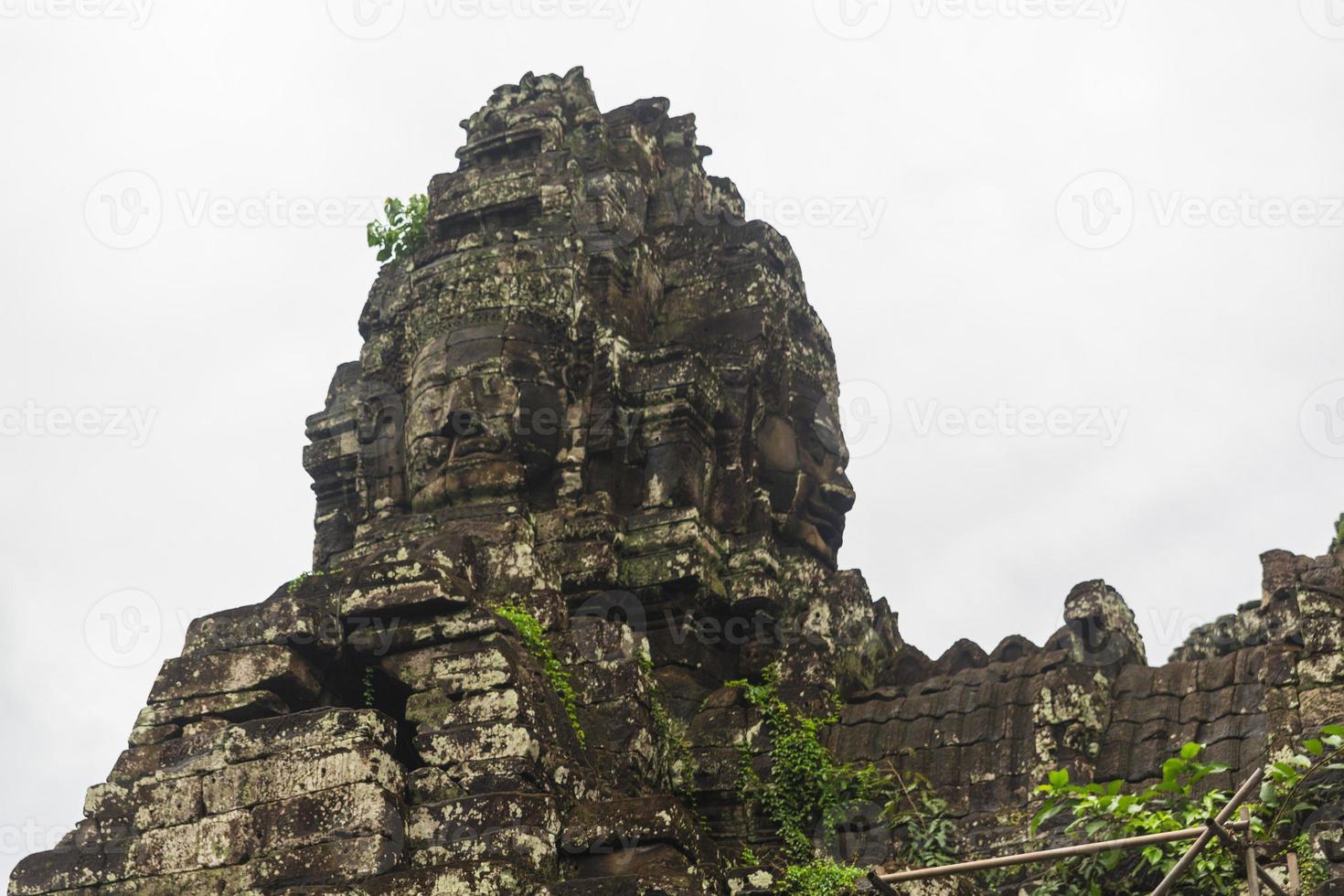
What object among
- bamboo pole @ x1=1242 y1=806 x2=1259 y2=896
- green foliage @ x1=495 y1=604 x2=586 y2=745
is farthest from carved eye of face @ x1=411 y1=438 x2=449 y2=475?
bamboo pole @ x1=1242 y1=806 x2=1259 y2=896

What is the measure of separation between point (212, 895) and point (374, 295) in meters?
6.99

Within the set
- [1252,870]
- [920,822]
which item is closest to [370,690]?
[920,822]

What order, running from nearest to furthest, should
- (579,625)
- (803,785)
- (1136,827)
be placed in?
(1136,827)
(803,785)
(579,625)

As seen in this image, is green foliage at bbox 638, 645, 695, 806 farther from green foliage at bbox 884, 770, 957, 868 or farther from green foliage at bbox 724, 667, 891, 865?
green foliage at bbox 884, 770, 957, 868

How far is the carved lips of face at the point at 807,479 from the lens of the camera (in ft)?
51.6

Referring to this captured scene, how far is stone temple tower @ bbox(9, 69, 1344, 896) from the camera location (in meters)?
11.1

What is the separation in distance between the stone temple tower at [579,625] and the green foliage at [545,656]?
5 centimetres

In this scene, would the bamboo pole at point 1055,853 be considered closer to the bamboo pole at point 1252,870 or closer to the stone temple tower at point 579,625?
the bamboo pole at point 1252,870

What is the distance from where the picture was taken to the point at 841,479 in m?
16.2

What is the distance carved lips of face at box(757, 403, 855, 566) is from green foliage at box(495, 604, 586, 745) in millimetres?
3215

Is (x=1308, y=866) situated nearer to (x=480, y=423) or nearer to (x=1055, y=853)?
(x=1055, y=853)

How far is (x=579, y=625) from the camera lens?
43.4 feet

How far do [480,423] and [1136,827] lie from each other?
6159 millimetres

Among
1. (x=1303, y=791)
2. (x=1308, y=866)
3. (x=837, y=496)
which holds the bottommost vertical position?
(x=1308, y=866)
